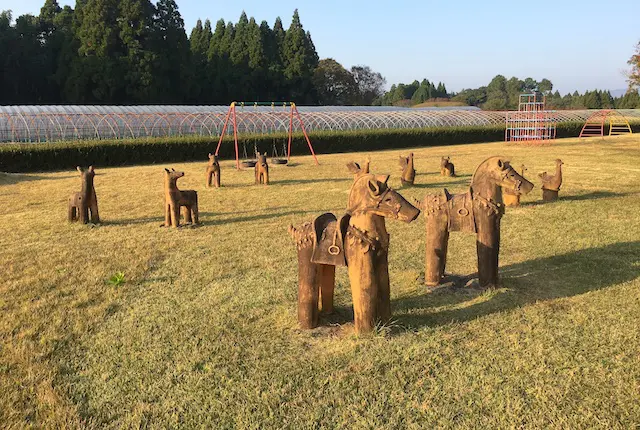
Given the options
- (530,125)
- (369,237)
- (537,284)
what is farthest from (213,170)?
(530,125)

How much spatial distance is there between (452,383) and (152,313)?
3.20 meters

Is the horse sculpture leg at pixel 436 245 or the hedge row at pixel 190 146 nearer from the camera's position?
the horse sculpture leg at pixel 436 245

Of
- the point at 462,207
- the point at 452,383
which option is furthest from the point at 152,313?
the point at 462,207

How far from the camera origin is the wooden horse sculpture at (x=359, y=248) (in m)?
3.79

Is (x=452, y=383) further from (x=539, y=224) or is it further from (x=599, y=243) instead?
Answer: (x=539, y=224)

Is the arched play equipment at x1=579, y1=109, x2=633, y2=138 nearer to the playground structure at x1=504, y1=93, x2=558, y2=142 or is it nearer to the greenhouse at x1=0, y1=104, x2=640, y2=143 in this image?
the playground structure at x1=504, y1=93, x2=558, y2=142

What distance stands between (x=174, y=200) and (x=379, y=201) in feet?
19.1

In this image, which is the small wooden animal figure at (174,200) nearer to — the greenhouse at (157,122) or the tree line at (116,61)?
the greenhouse at (157,122)

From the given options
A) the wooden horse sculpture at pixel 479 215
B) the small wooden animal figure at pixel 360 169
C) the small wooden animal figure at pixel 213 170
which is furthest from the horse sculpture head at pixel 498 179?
the small wooden animal figure at pixel 213 170

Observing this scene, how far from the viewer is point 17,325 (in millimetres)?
4641

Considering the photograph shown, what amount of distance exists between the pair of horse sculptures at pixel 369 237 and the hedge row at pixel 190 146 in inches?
727

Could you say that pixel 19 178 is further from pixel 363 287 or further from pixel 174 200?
pixel 363 287

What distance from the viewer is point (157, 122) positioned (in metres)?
24.3

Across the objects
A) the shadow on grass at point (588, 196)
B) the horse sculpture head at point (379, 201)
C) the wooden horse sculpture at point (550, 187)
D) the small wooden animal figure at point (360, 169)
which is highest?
the small wooden animal figure at point (360, 169)
